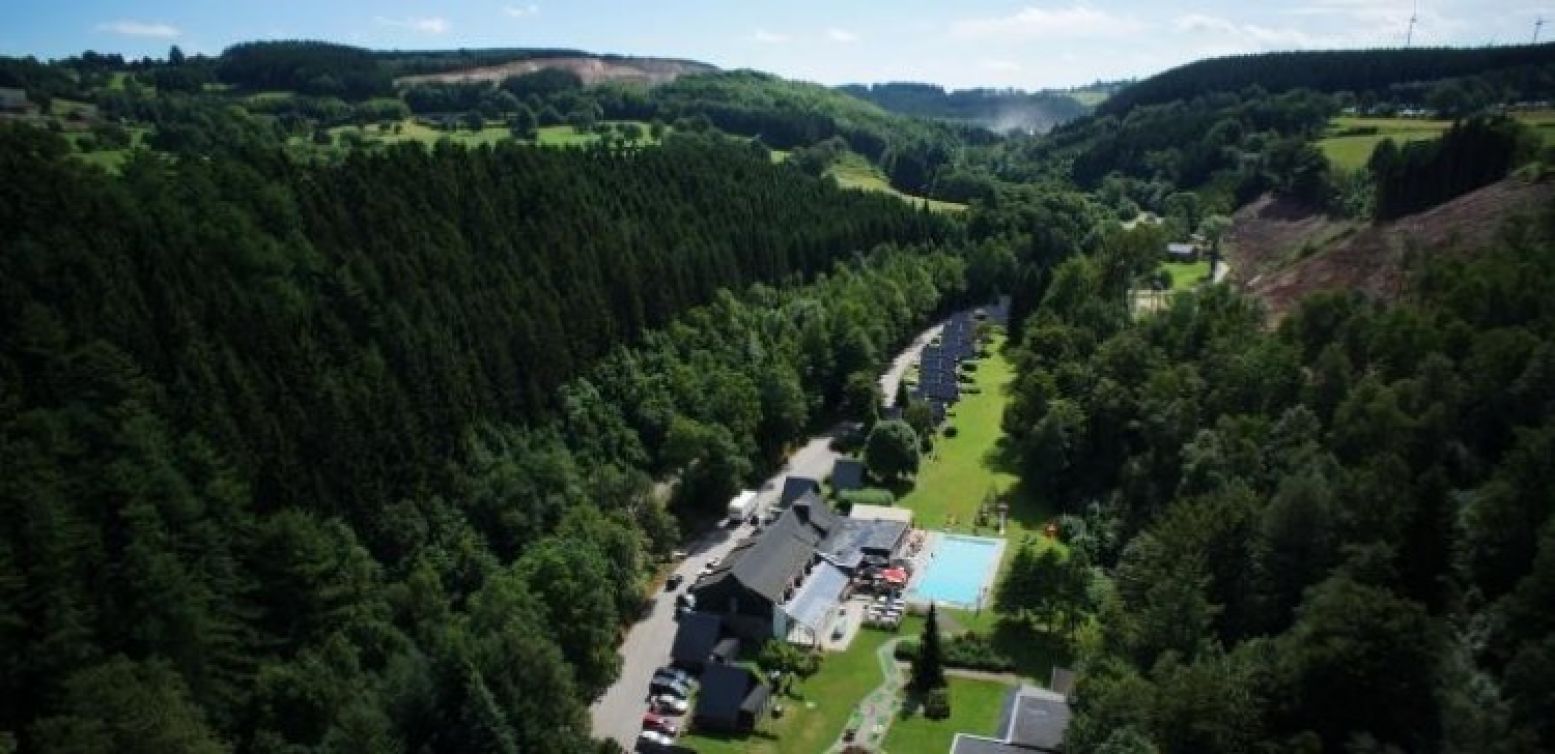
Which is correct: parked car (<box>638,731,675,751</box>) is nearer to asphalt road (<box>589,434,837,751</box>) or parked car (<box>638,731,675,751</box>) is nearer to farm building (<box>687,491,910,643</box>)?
asphalt road (<box>589,434,837,751</box>)

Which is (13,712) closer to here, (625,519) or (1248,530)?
(625,519)

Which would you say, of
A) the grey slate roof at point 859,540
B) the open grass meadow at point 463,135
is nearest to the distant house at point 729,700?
the grey slate roof at point 859,540

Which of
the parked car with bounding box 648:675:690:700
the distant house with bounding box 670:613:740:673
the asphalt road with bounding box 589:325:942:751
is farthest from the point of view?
the distant house with bounding box 670:613:740:673

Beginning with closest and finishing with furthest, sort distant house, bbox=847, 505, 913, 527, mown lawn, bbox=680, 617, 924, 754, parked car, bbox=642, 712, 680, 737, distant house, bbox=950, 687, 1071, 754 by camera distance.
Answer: distant house, bbox=950, 687, 1071, 754 → mown lawn, bbox=680, 617, 924, 754 → parked car, bbox=642, 712, 680, 737 → distant house, bbox=847, 505, 913, 527

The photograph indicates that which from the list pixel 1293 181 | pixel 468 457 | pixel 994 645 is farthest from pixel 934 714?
pixel 1293 181

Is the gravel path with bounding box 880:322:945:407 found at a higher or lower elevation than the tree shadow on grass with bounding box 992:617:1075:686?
higher

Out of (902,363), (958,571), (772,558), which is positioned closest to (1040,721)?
(772,558)

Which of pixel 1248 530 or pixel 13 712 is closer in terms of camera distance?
pixel 13 712

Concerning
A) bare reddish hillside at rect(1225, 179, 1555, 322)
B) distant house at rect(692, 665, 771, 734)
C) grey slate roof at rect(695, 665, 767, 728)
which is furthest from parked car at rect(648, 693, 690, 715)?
bare reddish hillside at rect(1225, 179, 1555, 322)
